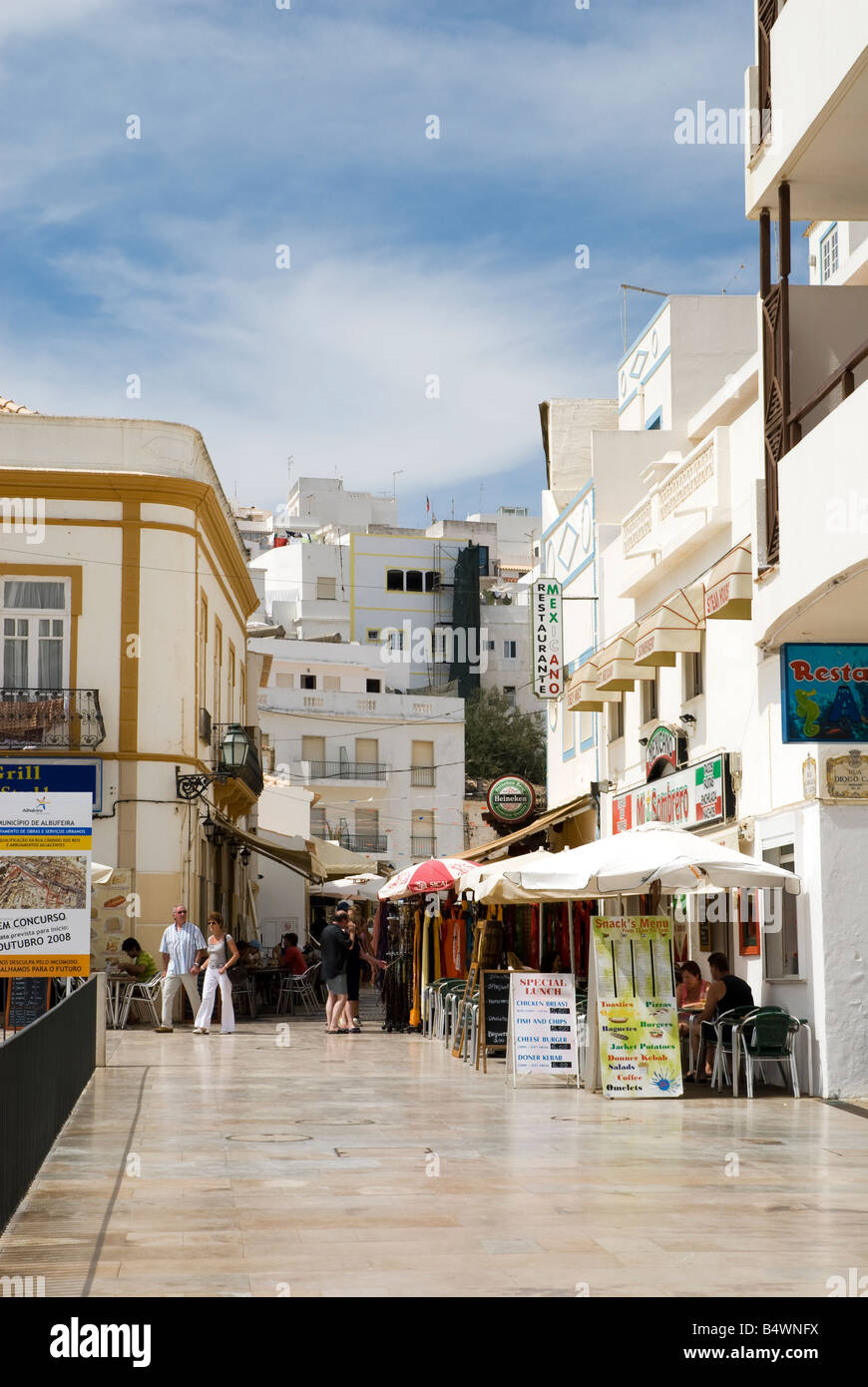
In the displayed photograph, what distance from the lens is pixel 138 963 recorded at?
2652cm

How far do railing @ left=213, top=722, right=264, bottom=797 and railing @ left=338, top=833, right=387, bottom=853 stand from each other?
2496cm

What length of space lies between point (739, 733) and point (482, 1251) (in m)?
12.4

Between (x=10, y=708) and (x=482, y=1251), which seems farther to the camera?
(x=10, y=708)

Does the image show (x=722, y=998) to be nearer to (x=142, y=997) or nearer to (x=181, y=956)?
(x=181, y=956)

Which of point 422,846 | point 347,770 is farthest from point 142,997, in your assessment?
point 422,846

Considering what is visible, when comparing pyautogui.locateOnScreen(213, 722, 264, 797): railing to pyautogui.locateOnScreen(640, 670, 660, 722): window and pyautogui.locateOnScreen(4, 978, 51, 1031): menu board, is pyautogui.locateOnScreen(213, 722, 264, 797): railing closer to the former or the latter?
pyautogui.locateOnScreen(640, 670, 660, 722): window

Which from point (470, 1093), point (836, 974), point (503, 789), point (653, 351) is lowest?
point (470, 1093)

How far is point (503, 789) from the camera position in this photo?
29.2m

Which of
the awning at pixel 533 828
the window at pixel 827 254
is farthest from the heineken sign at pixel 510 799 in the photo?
the window at pixel 827 254

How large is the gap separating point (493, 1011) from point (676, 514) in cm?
731

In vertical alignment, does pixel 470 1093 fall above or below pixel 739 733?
below

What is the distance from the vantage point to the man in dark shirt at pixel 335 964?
23.7m

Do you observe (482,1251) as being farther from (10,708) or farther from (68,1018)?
(10,708)
